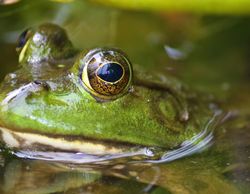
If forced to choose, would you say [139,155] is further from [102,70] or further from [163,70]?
[163,70]

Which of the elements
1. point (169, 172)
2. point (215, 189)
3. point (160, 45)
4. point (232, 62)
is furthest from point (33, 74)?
point (232, 62)

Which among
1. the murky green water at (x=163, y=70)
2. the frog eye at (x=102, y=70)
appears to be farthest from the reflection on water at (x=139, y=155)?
the frog eye at (x=102, y=70)

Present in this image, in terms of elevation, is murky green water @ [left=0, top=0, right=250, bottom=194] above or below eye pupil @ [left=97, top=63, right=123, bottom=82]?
below

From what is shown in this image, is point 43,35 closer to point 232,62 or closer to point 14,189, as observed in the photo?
point 14,189

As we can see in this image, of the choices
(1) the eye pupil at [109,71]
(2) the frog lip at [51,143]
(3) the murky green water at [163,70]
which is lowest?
(3) the murky green water at [163,70]

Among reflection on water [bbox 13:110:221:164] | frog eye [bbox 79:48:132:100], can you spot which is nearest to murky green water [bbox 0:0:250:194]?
reflection on water [bbox 13:110:221:164]

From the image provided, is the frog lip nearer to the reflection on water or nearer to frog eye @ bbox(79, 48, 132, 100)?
the reflection on water

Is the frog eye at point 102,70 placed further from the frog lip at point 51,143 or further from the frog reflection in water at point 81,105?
the frog lip at point 51,143
